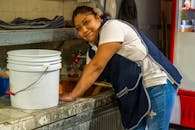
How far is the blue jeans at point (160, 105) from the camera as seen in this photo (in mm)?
1989

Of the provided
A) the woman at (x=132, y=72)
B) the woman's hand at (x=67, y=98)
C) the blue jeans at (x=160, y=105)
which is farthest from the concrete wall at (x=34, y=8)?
the blue jeans at (x=160, y=105)

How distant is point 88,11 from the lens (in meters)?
1.98

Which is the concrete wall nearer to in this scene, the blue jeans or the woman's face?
the woman's face

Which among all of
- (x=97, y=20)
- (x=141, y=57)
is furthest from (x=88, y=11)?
(x=141, y=57)

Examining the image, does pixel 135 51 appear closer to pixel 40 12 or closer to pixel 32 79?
pixel 32 79

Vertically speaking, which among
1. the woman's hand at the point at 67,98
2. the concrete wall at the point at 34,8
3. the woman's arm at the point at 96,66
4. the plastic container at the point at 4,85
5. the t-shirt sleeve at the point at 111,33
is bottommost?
the woman's hand at the point at 67,98

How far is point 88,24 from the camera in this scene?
6.52 feet

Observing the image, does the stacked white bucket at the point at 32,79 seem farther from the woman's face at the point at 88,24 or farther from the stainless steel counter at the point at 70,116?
the woman's face at the point at 88,24

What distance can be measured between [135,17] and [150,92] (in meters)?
1.10

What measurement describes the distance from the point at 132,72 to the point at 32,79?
2.08 ft

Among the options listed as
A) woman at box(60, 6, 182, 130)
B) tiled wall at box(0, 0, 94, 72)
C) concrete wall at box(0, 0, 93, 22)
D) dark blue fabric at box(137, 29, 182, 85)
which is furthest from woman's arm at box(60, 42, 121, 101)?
concrete wall at box(0, 0, 93, 22)

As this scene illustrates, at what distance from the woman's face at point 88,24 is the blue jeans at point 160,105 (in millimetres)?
508

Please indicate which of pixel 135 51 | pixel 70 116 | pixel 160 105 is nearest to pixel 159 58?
pixel 135 51

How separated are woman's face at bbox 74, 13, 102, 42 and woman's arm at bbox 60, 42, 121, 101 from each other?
0.17 m
